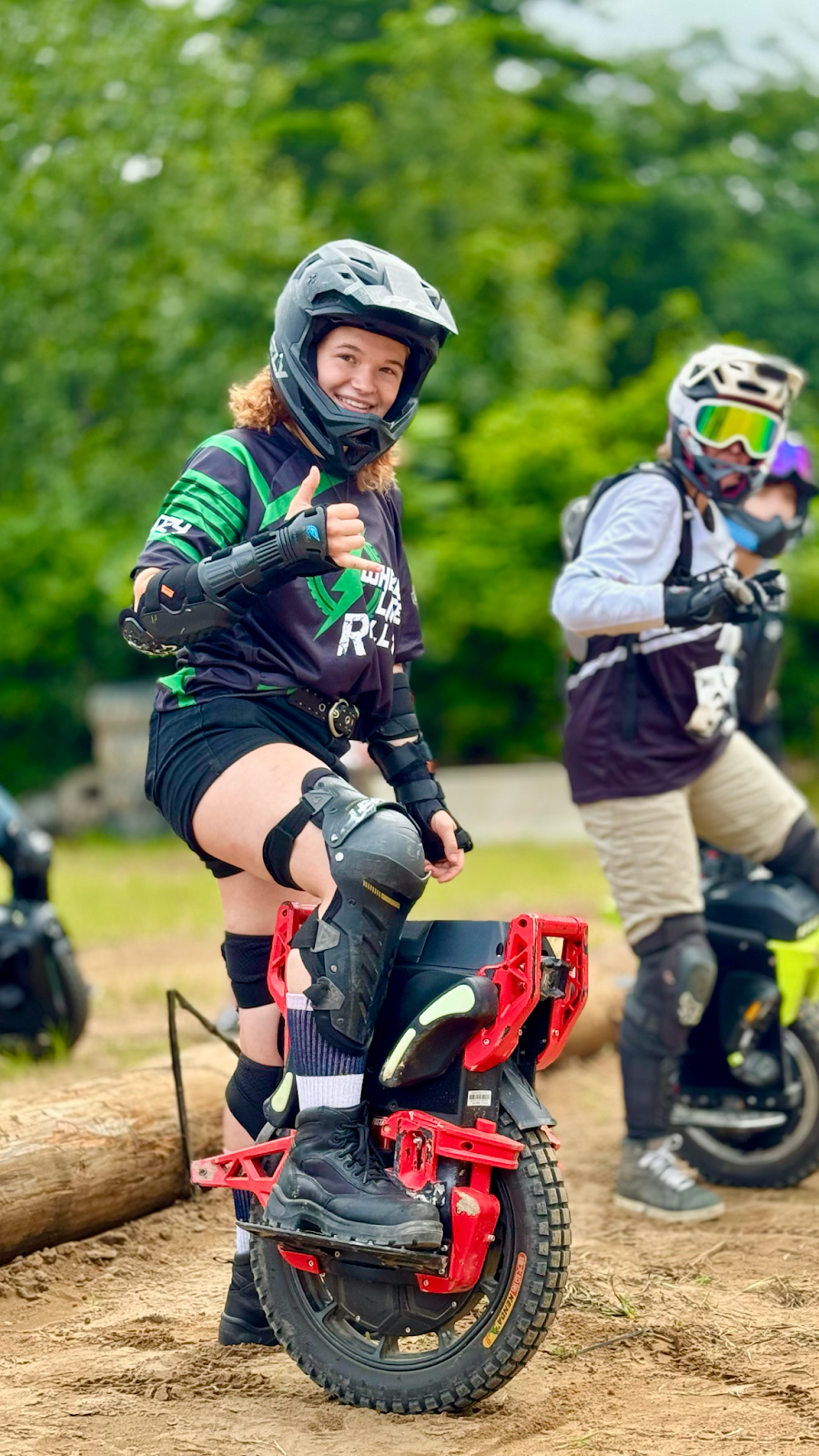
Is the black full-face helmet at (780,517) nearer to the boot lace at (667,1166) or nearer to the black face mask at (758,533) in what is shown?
the black face mask at (758,533)

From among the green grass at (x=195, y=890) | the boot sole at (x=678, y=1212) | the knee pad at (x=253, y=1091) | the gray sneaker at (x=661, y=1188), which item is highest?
the knee pad at (x=253, y=1091)

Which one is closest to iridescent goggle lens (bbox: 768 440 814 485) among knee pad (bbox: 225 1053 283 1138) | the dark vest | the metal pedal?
the dark vest

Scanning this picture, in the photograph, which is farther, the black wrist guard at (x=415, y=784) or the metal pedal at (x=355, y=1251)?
the black wrist guard at (x=415, y=784)

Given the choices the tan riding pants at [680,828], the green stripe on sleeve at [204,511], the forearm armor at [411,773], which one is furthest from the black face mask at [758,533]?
the green stripe on sleeve at [204,511]

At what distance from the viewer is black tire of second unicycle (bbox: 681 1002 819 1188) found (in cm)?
524

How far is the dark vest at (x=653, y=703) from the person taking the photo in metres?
5.00

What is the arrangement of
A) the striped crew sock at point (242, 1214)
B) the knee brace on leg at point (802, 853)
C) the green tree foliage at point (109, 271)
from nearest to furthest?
the striped crew sock at point (242, 1214) < the knee brace on leg at point (802, 853) < the green tree foliage at point (109, 271)

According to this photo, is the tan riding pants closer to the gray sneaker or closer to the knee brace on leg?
the knee brace on leg

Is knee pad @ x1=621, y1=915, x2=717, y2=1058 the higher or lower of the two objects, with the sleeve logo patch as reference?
lower

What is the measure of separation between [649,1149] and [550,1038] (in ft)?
6.06

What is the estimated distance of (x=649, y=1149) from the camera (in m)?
5.06

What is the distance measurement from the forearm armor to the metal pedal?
0.94 metres

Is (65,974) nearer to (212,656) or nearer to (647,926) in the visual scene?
(647,926)

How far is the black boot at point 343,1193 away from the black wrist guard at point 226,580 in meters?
0.96
